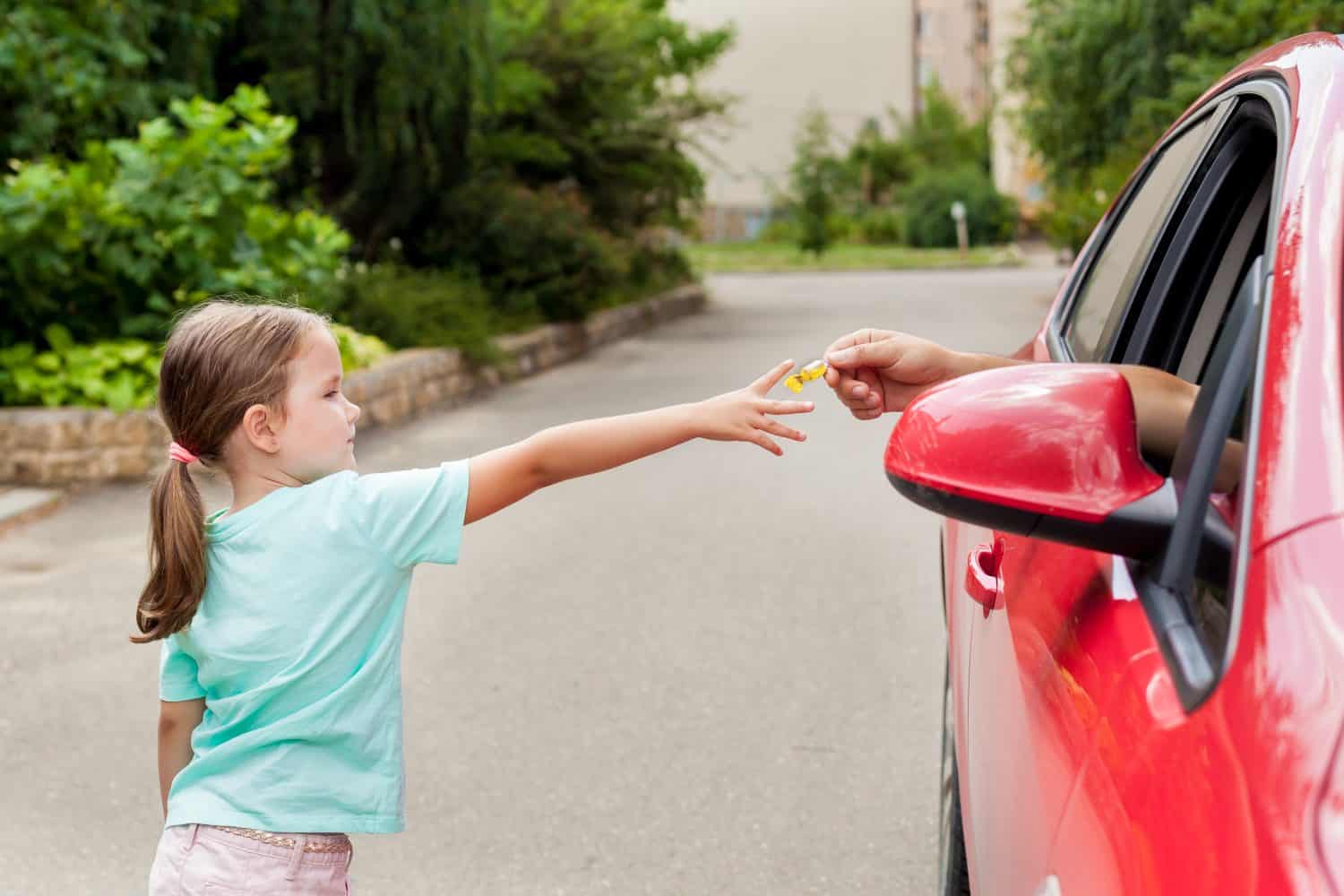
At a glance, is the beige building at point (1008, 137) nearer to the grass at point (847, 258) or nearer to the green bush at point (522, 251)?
the grass at point (847, 258)

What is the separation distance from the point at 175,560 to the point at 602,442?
0.61m

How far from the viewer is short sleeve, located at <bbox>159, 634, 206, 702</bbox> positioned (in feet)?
7.52

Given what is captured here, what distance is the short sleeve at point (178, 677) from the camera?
2.29 m

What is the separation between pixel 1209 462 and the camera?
1.45 m

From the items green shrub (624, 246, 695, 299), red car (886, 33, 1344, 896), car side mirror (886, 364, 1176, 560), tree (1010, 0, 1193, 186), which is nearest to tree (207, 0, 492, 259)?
green shrub (624, 246, 695, 299)

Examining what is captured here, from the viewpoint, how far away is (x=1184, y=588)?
4.79 feet

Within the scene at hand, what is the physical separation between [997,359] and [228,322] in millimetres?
1275

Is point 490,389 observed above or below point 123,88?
below

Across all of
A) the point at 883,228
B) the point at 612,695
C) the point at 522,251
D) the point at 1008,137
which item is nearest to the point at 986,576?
the point at 612,695

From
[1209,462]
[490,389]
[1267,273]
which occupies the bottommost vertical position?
[490,389]

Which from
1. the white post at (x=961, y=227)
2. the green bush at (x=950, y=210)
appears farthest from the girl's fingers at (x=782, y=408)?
the green bush at (x=950, y=210)

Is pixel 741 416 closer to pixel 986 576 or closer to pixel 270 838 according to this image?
pixel 986 576

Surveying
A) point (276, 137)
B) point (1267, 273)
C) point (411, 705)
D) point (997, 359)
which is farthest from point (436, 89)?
point (1267, 273)

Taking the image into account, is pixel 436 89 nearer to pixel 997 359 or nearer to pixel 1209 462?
pixel 997 359
